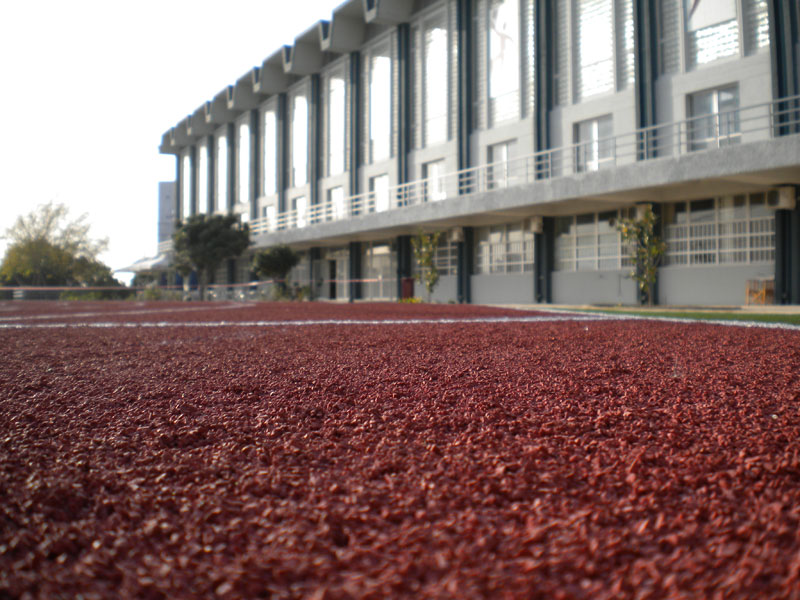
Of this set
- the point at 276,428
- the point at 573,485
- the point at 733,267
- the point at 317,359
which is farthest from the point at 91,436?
the point at 733,267

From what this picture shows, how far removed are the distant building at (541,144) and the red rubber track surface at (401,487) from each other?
547 inches

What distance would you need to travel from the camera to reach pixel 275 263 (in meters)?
28.3

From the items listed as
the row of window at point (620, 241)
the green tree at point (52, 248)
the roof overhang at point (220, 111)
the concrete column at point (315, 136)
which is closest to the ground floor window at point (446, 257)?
the row of window at point (620, 241)

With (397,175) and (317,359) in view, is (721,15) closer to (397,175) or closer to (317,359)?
(397,175)

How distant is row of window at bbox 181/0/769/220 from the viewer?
667 inches

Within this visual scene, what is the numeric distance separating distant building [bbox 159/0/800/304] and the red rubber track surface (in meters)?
13.9

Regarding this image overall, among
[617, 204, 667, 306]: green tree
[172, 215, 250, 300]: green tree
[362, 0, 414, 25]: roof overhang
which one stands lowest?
[617, 204, 667, 306]: green tree

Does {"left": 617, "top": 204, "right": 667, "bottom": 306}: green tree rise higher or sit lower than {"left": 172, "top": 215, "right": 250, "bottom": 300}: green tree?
lower

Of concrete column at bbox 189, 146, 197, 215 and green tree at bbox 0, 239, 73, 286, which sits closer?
concrete column at bbox 189, 146, 197, 215

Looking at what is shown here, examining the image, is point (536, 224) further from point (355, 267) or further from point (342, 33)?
point (342, 33)

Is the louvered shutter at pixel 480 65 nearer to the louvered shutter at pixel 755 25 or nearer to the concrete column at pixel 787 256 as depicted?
the louvered shutter at pixel 755 25

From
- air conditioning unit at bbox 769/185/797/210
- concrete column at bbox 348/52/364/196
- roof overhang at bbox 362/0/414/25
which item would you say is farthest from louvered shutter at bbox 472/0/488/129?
air conditioning unit at bbox 769/185/797/210

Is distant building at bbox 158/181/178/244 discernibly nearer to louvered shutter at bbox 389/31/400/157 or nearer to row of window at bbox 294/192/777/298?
louvered shutter at bbox 389/31/400/157

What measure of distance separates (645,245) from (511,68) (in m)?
9.04
